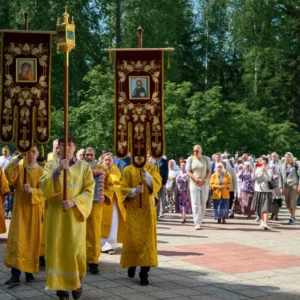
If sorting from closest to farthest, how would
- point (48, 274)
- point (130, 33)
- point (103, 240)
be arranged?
1. point (48, 274)
2. point (103, 240)
3. point (130, 33)

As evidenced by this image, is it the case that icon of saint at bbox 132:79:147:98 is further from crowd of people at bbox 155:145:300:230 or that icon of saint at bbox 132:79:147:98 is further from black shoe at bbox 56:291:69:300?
crowd of people at bbox 155:145:300:230

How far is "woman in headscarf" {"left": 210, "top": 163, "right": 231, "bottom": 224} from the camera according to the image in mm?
14898

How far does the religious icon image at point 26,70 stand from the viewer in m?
7.82

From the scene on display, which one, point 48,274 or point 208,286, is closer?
point 48,274

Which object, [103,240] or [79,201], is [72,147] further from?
[103,240]

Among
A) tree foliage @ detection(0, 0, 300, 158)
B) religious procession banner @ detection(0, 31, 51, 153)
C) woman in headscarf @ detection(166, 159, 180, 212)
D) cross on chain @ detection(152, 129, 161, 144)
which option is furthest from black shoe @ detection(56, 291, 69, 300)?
tree foliage @ detection(0, 0, 300, 158)

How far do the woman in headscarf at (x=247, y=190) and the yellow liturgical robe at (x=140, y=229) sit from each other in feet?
27.9

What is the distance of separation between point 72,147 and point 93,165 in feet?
8.01

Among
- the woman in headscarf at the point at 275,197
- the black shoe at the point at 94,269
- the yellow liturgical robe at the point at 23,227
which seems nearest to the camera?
the yellow liturgical robe at the point at 23,227

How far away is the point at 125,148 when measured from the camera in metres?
8.26

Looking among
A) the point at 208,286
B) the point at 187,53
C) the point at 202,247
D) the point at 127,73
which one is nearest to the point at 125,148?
the point at 127,73

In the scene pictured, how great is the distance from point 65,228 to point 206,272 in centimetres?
276

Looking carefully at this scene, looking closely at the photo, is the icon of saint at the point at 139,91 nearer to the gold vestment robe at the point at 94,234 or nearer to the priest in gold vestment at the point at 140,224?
the priest in gold vestment at the point at 140,224

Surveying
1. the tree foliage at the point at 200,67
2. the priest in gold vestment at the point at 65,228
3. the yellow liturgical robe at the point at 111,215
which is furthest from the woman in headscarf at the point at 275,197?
the priest in gold vestment at the point at 65,228
